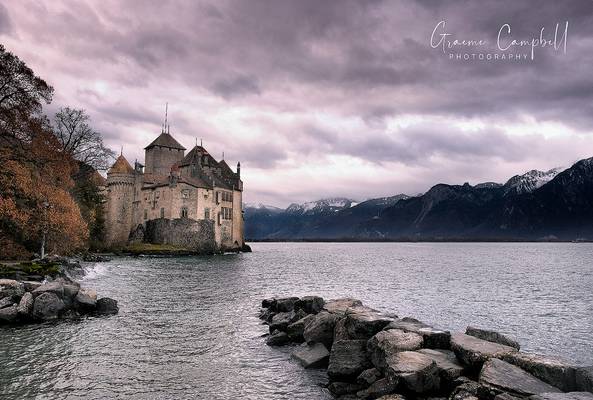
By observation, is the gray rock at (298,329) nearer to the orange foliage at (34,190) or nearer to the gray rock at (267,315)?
the gray rock at (267,315)

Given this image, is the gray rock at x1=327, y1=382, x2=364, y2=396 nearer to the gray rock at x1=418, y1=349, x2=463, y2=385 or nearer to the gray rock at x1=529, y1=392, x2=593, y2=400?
the gray rock at x1=418, y1=349, x2=463, y2=385

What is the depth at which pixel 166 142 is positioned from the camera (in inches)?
4338

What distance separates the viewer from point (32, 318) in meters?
21.2

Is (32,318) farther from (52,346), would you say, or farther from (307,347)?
(307,347)

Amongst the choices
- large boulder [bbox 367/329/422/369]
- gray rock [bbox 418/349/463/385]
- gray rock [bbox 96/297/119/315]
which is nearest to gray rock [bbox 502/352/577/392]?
gray rock [bbox 418/349/463/385]

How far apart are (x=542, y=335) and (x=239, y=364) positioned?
56.3 ft

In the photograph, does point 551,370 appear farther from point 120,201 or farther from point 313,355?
point 120,201

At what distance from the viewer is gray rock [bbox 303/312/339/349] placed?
58.5 feet

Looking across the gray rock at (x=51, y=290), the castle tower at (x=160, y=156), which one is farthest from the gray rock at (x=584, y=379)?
the castle tower at (x=160, y=156)

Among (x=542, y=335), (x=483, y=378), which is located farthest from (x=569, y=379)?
(x=542, y=335)

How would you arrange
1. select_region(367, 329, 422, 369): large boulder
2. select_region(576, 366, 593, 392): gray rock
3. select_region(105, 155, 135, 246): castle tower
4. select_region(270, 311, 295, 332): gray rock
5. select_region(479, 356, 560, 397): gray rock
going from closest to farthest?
select_region(479, 356, 560, 397): gray rock < select_region(576, 366, 593, 392): gray rock < select_region(367, 329, 422, 369): large boulder < select_region(270, 311, 295, 332): gray rock < select_region(105, 155, 135, 246): castle tower

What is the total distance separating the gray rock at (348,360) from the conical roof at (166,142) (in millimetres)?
101792

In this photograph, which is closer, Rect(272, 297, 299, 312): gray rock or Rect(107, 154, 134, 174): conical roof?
Rect(272, 297, 299, 312): gray rock

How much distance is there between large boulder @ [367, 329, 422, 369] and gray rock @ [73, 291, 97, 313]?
642 inches
